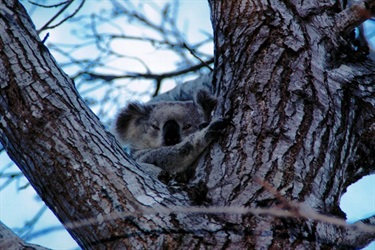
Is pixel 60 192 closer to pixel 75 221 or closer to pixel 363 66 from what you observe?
pixel 75 221

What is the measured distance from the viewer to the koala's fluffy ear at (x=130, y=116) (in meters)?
4.44

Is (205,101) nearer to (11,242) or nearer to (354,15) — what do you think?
(354,15)

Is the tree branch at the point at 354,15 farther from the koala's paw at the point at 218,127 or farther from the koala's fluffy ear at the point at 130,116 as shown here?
the koala's fluffy ear at the point at 130,116

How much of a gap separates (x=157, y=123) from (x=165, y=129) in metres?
0.22

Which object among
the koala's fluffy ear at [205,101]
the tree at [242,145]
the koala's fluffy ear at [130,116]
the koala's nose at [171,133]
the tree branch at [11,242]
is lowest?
the tree branch at [11,242]

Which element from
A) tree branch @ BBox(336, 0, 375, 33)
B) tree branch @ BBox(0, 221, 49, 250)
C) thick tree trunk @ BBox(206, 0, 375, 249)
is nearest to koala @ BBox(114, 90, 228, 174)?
thick tree trunk @ BBox(206, 0, 375, 249)

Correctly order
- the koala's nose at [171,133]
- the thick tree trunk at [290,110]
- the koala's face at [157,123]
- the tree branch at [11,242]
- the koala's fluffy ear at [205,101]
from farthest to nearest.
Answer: the koala's face at [157,123] → the koala's nose at [171,133] → the koala's fluffy ear at [205,101] → the thick tree trunk at [290,110] → the tree branch at [11,242]

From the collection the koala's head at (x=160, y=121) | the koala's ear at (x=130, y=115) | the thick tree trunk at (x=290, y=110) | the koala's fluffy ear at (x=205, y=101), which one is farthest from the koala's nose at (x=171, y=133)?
the thick tree trunk at (x=290, y=110)

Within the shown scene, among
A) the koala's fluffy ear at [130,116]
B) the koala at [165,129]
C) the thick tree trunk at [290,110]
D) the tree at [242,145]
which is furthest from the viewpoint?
the koala's fluffy ear at [130,116]

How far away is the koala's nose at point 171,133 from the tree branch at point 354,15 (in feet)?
5.14

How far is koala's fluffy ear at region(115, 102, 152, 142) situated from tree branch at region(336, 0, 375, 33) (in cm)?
209

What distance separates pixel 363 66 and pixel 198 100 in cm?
136

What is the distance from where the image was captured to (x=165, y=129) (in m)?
4.02

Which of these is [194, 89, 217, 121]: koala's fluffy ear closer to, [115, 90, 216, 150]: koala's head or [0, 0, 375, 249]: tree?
[115, 90, 216, 150]: koala's head
